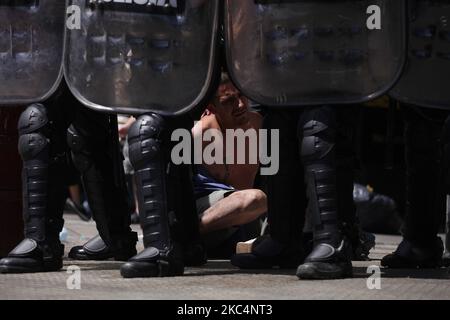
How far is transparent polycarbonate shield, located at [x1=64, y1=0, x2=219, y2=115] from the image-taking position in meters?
4.69

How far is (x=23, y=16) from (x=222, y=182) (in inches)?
71.5

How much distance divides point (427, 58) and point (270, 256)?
1.11m

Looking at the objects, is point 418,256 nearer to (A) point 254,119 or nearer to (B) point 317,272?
(B) point 317,272

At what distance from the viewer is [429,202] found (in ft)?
16.9

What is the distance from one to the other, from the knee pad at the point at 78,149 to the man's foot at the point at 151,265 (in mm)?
870

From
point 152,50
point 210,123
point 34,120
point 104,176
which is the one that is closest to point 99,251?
point 104,176

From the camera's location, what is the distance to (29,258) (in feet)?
15.9

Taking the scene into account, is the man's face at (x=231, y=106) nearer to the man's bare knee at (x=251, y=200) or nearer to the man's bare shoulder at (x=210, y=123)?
the man's bare shoulder at (x=210, y=123)

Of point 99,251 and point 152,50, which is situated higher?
point 152,50

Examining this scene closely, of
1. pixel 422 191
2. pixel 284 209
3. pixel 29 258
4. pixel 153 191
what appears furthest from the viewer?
pixel 422 191

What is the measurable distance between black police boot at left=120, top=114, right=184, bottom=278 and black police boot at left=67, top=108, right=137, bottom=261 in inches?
25.5

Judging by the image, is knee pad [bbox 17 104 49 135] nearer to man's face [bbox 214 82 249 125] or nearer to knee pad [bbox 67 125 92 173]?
knee pad [bbox 67 125 92 173]

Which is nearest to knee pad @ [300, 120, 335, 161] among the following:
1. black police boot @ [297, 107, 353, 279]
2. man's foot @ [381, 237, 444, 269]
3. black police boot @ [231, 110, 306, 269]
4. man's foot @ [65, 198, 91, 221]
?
black police boot @ [297, 107, 353, 279]
